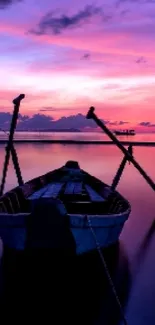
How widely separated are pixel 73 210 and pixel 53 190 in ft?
11.5

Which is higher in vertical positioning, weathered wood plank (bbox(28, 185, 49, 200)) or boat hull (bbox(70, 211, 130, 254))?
boat hull (bbox(70, 211, 130, 254))

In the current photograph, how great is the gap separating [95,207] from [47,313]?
18.7ft

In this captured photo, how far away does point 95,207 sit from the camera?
14773 mm

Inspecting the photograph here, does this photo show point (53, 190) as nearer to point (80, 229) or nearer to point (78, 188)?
point (78, 188)

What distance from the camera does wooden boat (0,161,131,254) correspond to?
11.2 meters

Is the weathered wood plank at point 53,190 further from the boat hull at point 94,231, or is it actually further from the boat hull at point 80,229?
the boat hull at point 94,231

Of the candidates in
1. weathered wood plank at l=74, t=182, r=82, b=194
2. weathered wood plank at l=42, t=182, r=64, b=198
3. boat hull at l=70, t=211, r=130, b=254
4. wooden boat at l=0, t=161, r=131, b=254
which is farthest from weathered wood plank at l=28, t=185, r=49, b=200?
boat hull at l=70, t=211, r=130, b=254

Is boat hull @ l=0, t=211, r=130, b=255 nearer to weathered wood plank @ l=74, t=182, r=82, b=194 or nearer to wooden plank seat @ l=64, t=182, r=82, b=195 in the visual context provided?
wooden plank seat @ l=64, t=182, r=82, b=195

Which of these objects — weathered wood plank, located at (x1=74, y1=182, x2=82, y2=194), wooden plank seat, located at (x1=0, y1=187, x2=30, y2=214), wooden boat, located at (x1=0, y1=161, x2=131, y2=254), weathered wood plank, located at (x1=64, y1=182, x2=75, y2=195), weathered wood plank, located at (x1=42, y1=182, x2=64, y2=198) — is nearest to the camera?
wooden boat, located at (x1=0, y1=161, x2=131, y2=254)

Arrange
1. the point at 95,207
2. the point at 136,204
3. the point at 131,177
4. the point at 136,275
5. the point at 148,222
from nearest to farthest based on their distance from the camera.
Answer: the point at 136,275 → the point at 95,207 → the point at 148,222 → the point at 136,204 → the point at 131,177

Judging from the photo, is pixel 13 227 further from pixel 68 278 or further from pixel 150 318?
pixel 150 318

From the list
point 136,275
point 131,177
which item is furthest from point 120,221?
point 131,177

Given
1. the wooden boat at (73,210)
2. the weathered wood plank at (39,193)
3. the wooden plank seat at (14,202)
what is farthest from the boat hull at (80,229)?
the weathered wood plank at (39,193)

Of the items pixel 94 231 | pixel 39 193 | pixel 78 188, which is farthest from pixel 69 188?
pixel 94 231
